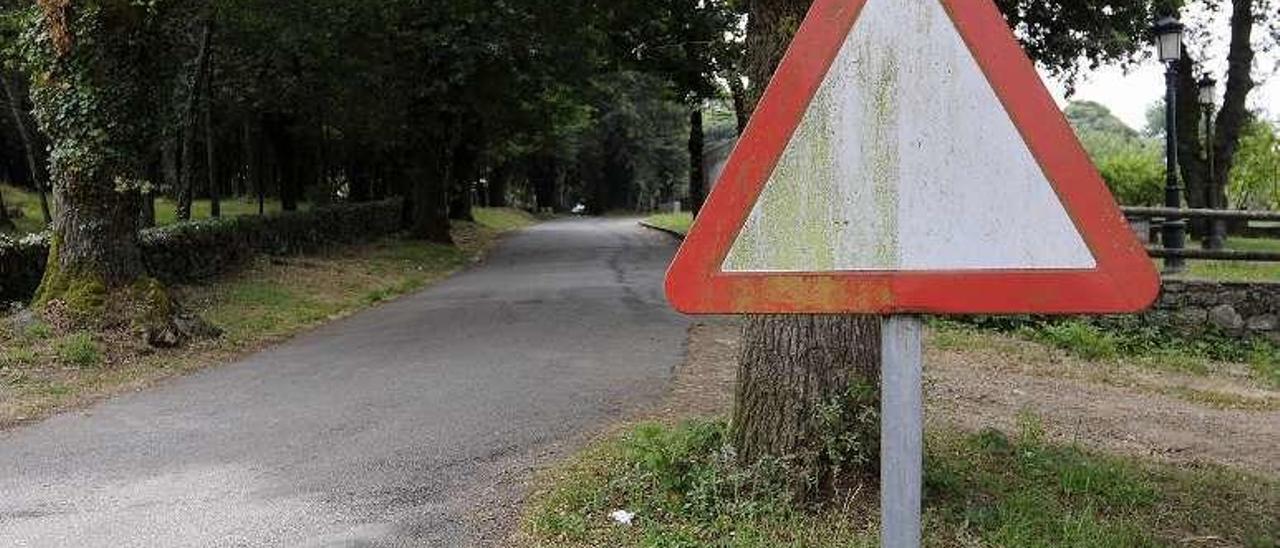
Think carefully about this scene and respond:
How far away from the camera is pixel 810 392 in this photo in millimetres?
4426

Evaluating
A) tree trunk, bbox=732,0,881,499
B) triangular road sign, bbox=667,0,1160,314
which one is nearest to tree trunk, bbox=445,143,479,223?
tree trunk, bbox=732,0,881,499

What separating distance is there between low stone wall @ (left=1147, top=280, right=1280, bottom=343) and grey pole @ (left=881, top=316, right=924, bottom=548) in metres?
12.1

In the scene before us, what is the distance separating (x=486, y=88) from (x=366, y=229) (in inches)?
246

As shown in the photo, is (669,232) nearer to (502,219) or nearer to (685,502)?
(502,219)

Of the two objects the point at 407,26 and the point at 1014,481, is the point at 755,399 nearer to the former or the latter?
the point at 1014,481

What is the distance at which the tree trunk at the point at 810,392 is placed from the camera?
439 centimetres

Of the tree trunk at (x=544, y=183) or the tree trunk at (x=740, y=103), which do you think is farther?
the tree trunk at (x=544, y=183)

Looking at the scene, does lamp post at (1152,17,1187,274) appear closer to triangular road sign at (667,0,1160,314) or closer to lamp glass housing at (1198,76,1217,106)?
lamp glass housing at (1198,76,1217,106)

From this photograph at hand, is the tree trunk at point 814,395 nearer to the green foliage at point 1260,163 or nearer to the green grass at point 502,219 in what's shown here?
the green grass at point 502,219

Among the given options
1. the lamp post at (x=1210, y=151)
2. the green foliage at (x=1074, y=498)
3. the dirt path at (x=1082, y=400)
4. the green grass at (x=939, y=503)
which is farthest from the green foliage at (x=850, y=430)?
the lamp post at (x=1210, y=151)

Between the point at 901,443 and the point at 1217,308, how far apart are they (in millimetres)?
12592

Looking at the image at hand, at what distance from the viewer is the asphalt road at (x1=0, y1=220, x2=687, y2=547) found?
198 inches

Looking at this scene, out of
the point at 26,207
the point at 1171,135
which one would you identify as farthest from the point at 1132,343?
the point at 26,207

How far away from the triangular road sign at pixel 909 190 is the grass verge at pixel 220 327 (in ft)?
24.7
